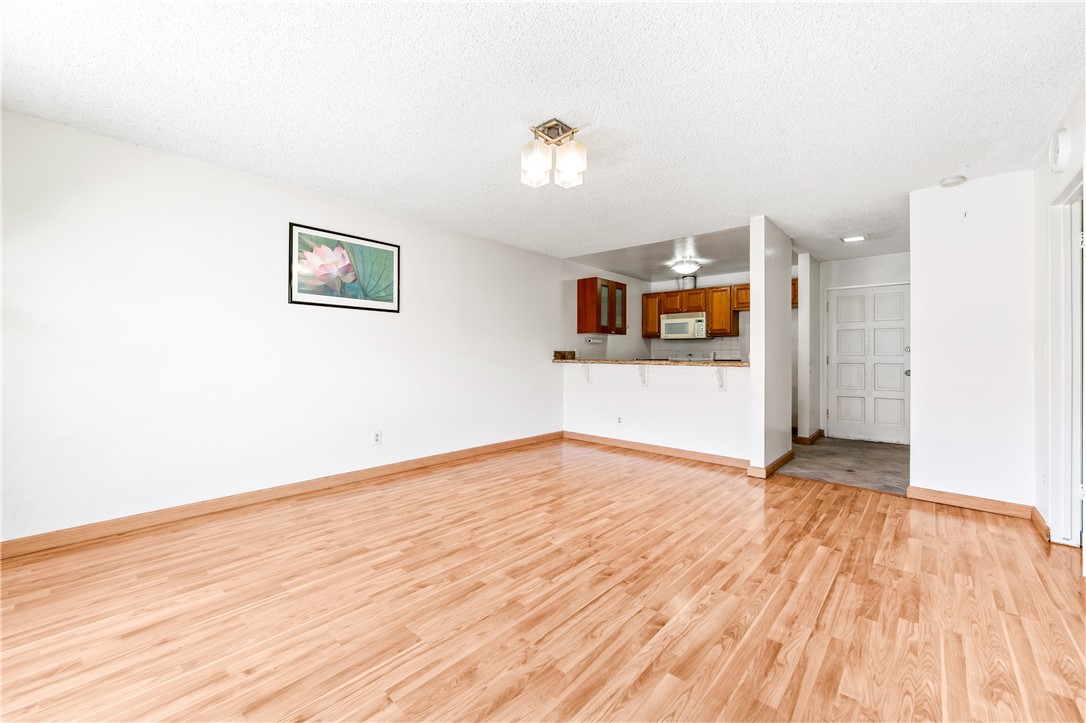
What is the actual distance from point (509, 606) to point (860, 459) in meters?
4.52

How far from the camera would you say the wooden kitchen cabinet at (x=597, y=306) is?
6.20m

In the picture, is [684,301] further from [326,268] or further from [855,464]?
[326,268]

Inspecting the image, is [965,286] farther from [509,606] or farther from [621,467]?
[509,606]

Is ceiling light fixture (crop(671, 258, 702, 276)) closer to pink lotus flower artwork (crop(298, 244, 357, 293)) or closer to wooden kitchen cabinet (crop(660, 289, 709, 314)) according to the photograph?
wooden kitchen cabinet (crop(660, 289, 709, 314))

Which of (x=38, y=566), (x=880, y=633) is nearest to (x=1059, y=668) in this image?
(x=880, y=633)

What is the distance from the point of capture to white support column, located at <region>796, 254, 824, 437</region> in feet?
19.1

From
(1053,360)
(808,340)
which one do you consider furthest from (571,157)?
(808,340)

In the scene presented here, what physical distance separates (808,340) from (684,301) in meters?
1.94

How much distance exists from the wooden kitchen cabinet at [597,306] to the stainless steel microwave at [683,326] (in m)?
1.02

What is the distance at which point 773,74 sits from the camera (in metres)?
2.06

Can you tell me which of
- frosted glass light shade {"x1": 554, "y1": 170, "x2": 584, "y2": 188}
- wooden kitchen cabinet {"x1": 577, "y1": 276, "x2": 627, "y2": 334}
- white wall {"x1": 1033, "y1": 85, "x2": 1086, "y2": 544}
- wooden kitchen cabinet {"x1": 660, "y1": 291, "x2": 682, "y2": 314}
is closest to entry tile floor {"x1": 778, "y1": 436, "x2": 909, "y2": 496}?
white wall {"x1": 1033, "y1": 85, "x2": 1086, "y2": 544}

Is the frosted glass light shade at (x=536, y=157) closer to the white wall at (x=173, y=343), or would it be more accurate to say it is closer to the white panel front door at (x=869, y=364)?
the white wall at (x=173, y=343)

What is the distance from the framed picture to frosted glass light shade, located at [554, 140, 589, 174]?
7.31 ft

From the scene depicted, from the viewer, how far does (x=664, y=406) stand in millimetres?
5148
